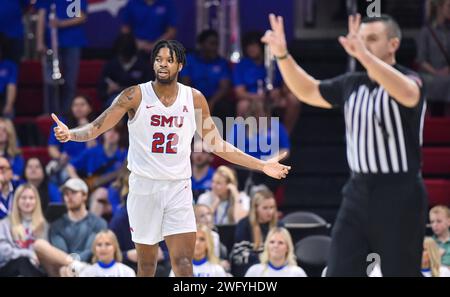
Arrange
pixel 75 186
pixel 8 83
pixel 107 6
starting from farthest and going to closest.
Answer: pixel 107 6 → pixel 8 83 → pixel 75 186

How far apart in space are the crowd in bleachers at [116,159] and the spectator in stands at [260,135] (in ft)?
0.06

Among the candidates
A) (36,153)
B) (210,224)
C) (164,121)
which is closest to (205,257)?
(210,224)

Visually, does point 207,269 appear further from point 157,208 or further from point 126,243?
point 157,208

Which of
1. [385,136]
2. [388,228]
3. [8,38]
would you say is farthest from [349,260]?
[8,38]

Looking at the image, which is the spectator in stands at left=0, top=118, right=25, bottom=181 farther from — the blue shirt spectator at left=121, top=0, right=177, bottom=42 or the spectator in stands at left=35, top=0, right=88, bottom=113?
the blue shirt spectator at left=121, top=0, right=177, bottom=42

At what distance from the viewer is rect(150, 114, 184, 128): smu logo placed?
6.05 metres

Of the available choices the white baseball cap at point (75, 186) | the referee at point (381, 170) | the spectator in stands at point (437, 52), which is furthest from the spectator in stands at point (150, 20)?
the referee at point (381, 170)

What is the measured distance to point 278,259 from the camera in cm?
858

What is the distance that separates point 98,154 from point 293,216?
6.60 feet

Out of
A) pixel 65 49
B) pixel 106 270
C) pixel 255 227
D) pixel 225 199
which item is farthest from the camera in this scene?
pixel 65 49

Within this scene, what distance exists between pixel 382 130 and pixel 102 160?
455 cm

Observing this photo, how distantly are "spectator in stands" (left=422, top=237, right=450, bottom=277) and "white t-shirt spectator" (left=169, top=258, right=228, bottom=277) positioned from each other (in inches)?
60.7

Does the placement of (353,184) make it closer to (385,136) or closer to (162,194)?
(385,136)

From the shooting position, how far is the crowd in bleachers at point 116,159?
890 centimetres
